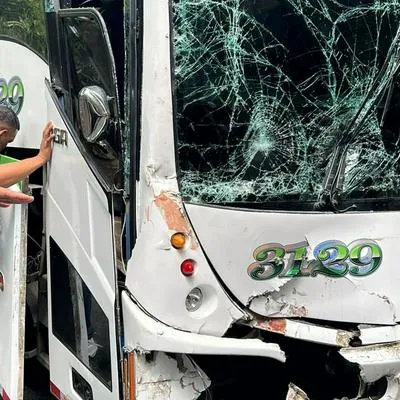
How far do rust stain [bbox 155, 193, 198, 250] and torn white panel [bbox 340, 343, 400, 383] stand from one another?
929 mm

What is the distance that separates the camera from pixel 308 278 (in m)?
3.09

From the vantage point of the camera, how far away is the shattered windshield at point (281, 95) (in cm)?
288

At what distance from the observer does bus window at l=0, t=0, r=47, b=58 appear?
3986 mm

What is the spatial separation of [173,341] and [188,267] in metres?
0.32

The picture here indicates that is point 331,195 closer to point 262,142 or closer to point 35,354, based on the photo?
point 262,142

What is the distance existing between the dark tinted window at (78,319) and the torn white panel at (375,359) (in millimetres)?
1143

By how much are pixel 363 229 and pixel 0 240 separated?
1.97 metres

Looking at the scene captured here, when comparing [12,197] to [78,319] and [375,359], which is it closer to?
[78,319]

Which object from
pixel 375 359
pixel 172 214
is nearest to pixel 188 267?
pixel 172 214

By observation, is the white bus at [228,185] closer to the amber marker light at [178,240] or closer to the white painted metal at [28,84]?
the amber marker light at [178,240]

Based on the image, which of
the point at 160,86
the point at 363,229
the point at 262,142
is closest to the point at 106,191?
the point at 160,86

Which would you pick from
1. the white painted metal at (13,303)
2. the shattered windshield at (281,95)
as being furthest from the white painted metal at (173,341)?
the white painted metal at (13,303)

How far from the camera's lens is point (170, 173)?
113 inches

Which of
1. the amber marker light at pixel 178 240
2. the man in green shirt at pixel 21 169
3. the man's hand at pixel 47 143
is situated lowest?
the amber marker light at pixel 178 240
